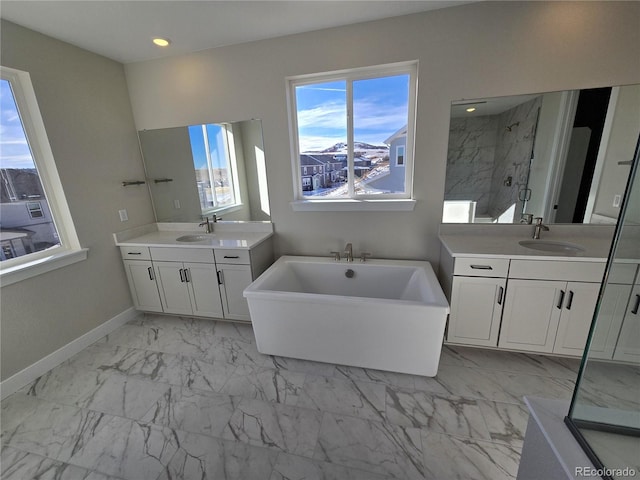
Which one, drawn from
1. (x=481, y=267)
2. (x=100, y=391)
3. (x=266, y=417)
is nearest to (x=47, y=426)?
(x=100, y=391)

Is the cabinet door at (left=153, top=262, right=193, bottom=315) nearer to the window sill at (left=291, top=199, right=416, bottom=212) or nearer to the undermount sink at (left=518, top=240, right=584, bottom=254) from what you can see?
the window sill at (left=291, top=199, right=416, bottom=212)

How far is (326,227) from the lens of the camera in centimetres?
259

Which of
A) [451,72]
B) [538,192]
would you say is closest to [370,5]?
[451,72]

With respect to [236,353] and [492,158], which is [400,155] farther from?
[236,353]

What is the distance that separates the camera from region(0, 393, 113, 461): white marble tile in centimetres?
147

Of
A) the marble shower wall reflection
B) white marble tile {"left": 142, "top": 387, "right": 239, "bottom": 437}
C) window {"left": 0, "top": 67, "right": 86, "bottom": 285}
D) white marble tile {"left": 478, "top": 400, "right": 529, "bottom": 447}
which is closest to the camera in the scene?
white marble tile {"left": 478, "top": 400, "right": 529, "bottom": 447}

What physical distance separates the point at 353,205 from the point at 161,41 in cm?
216

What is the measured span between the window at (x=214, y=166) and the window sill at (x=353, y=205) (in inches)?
29.8

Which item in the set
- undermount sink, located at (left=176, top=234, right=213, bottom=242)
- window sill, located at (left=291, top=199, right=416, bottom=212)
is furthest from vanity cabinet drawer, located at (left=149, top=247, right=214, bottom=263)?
window sill, located at (left=291, top=199, right=416, bottom=212)

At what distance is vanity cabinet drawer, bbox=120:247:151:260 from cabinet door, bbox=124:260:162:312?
4 cm

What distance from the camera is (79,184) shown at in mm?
2254

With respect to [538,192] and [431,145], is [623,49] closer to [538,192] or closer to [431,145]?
[538,192]

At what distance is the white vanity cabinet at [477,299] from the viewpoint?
183 cm

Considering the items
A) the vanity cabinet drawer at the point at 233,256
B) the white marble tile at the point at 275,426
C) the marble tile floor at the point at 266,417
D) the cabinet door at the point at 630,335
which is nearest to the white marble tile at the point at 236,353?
the marble tile floor at the point at 266,417
